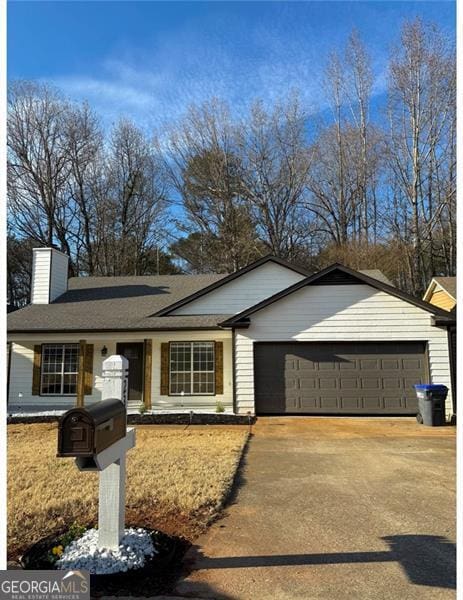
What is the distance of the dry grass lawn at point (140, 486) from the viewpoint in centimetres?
421

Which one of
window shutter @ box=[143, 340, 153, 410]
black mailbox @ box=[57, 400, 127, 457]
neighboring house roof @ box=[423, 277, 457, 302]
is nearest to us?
black mailbox @ box=[57, 400, 127, 457]

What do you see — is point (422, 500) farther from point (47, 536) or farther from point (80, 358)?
point (80, 358)

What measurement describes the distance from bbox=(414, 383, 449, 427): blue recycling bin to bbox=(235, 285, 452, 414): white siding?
1553 millimetres

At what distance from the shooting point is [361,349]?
11.8m

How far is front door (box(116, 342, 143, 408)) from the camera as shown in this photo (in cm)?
1329

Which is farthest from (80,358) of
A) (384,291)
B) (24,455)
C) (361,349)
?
(384,291)

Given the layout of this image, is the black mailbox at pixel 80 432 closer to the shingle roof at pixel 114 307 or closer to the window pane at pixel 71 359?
the shingle roof at pixel 114 307

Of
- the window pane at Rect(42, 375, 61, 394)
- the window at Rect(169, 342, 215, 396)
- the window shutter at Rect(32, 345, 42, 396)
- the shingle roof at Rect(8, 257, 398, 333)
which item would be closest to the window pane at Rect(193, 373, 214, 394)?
the window at Rect(169, 342, 215, 396)

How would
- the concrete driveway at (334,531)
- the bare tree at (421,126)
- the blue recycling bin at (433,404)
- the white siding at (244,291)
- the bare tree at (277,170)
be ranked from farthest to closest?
the bare tree at (277,170), the bare tree at (421,126), the white siding at (244,291), the blue recycling bin at (433,404), the concrete driveway at (334,531)

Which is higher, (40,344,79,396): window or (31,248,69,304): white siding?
(31,248,69,304): white siding

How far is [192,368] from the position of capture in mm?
13031

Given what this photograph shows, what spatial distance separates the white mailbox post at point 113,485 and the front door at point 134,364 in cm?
1012

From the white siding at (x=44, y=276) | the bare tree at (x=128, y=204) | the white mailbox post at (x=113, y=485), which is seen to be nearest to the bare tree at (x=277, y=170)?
the bare tree at (x=128, y=204)

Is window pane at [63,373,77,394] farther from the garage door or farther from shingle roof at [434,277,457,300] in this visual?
shingle roof at [434,277,457,300]
